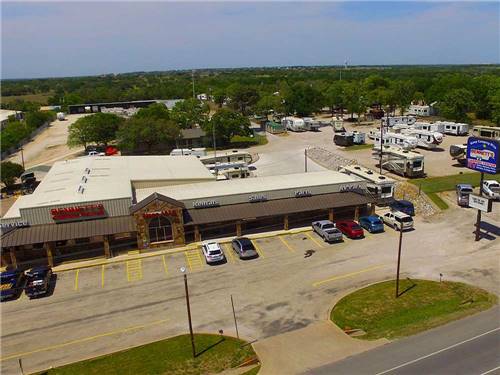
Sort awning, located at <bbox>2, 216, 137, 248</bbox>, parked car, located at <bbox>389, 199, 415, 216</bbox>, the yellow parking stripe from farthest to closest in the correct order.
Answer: parked car, located at <bbox>389, 199, 415, 216</bbox>
awning, located at <bbox>2, 216, 137, 248</bbox>
the yellow parking stripe

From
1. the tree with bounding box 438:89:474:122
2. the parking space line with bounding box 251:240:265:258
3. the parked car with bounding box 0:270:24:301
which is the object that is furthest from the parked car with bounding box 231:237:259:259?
the tree with bounding box 438:89:474:122

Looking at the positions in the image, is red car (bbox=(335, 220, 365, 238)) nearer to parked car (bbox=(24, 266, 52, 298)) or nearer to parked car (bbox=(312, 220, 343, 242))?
parked car (bbox=(312, 220, 343, 242))

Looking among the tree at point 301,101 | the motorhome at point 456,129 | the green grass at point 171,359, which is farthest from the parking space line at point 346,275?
the tree at point 301,101

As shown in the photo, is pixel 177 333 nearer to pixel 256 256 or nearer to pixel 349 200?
pixel 256 256

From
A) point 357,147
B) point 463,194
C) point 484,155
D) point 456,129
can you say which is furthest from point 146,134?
point 456,129

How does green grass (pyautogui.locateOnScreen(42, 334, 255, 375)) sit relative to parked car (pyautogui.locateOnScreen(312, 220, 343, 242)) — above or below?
below

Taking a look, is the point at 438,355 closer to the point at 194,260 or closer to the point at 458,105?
the point at 194,260

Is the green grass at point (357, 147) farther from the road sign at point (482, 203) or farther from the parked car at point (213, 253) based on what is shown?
the parked car at point (213, 253)
